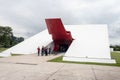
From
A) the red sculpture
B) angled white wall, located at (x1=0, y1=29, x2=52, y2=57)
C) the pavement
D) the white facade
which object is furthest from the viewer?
angled white wall, located at (x1=0, y1=29, x2=52, y2=57)

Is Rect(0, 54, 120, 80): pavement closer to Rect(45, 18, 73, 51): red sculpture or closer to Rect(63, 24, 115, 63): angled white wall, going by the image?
Rect(63, 24, 115, 63): angled white wall

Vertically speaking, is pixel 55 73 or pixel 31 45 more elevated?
pixel 31 45

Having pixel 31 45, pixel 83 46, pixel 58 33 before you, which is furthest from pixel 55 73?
pixel 31 45

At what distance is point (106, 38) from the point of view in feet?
71.3

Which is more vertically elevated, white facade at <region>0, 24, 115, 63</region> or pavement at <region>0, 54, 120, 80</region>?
white facade at <region>0, 24, 115, 63</region>

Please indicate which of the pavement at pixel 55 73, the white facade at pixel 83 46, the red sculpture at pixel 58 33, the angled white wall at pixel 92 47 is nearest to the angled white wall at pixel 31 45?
the white facade at pixel 83 46

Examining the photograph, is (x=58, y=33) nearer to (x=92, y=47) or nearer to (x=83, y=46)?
(x=83, y=46)

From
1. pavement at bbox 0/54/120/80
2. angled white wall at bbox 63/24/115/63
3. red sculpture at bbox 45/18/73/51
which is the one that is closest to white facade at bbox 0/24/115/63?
angled white wall at bbox 63/24/115/63

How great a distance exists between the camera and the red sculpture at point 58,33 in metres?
21.7

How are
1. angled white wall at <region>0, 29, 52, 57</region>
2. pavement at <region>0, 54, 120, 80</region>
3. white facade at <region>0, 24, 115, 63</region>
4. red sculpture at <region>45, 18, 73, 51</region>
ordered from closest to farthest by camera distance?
pavement at <region>0, 54, 120, 80</region>, white facade at <region>0, 24, 115, 63</region>, red sculpture at <region>45, 18, 73, 51</region>, angled white wall at <region>0, 29, 52, 57</region>

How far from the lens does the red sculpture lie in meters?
21.7

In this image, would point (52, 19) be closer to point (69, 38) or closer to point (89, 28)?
point (69, 38)

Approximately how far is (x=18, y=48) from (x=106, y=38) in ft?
44.0

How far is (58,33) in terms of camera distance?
22828 mm
